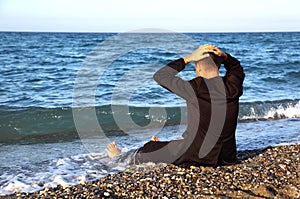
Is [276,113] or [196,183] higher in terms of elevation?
[196,183]

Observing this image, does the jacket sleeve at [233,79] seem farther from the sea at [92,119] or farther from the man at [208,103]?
the sea at [92,119]

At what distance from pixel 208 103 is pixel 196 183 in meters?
1.00

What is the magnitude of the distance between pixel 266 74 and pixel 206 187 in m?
15.9

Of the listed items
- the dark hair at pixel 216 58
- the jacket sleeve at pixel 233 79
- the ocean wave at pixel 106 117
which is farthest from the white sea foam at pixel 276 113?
the dark hair at pixel 216 58

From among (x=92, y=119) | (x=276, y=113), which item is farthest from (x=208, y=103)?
(x=276, y=113)

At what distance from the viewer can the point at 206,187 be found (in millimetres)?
4848

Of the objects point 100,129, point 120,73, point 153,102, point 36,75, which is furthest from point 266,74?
point 100,129

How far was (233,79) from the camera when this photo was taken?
5.19 metres

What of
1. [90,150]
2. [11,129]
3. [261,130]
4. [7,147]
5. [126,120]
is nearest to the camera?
[90,150]

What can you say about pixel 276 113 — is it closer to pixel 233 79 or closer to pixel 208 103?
pixel 233 79

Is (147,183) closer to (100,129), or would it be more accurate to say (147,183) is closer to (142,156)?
(142,156)

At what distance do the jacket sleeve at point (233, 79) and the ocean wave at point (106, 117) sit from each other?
4.48 m

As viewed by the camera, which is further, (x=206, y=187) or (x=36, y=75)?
(x=36, y=75)

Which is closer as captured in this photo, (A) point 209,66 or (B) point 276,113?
(A) point 209,66
